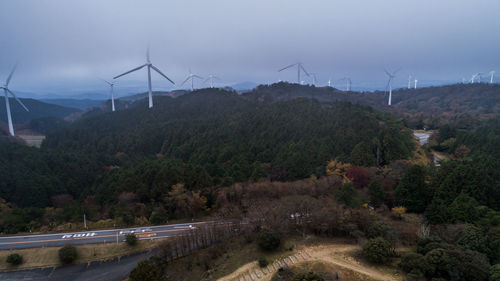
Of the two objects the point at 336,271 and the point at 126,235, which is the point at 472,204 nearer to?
the point at 336,271

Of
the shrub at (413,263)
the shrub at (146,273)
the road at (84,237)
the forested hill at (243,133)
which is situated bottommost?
the road at (84,237)

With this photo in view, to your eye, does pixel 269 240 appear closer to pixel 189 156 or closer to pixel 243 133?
pixel 189 156

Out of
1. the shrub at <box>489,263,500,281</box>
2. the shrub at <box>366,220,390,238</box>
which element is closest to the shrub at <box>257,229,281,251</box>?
the shrub at <box>366,220,390,238</box>

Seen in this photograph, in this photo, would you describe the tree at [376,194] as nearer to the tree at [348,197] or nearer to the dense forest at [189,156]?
the tree at [348,197]

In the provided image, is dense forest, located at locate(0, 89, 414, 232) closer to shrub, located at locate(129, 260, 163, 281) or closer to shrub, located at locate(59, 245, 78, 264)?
shrub, located at locate(59, 245, 78, 264)

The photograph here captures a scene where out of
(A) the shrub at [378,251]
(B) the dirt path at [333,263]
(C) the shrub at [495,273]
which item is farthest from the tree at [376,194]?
(C) the shrub at [495,273]
